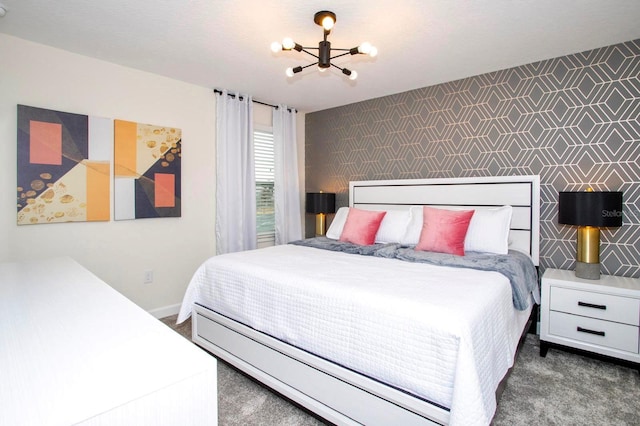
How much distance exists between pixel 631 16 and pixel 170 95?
3804 mm

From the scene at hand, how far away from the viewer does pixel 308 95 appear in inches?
155

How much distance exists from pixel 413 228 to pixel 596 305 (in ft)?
4.76

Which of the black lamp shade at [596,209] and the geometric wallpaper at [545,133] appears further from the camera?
the geometric wallpaper at [545,133]

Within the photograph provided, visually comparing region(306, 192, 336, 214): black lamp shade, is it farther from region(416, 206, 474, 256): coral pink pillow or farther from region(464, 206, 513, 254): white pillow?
region(464, 206, 513, 254): white pillow

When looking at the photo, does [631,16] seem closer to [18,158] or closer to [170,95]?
[170,95]

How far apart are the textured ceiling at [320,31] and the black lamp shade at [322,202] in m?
1.52

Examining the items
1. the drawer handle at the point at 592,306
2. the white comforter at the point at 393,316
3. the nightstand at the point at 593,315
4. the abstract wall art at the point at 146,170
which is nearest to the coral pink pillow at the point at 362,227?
the white comforter at the point at 393,316

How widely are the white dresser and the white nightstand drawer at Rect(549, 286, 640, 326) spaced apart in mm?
2736

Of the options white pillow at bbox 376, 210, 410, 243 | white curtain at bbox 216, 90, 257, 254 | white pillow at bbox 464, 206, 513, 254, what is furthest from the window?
white pillow at bbox 464, 206, 513, 254

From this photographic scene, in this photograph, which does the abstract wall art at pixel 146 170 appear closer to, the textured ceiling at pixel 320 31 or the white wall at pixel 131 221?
the white wall at pixel 131 221

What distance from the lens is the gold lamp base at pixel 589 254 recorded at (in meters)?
2.50

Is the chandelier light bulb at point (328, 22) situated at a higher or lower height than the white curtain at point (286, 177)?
higher

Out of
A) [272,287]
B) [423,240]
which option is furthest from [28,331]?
[423,240]

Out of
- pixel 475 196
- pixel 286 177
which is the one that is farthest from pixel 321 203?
pixel 475 196
